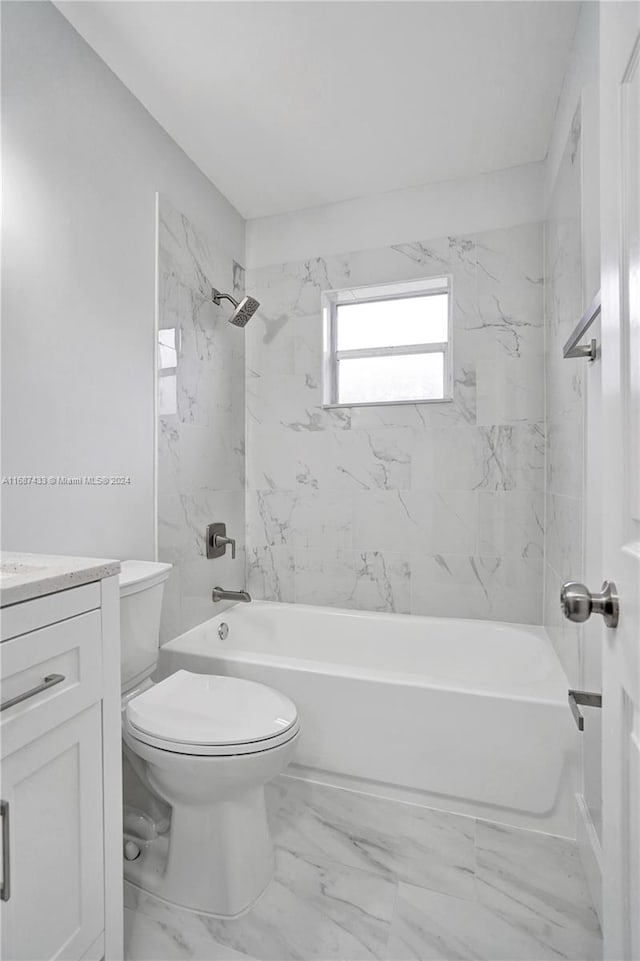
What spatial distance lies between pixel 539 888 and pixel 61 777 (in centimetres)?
132

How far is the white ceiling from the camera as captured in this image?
1.54 meters

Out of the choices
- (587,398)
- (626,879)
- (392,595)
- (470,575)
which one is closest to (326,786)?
(392,595)

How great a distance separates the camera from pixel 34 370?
1.44 meters

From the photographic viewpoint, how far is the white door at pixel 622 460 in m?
0.58

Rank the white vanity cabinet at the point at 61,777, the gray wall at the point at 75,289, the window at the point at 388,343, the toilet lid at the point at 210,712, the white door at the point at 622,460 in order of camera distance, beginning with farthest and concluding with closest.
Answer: the window at the point at 388,343 < the gray wall at the point at 75,289 < the toilet lid at the point at 210,712 < the white vanity cabinet at the point at 61,777 < the white door at the point at 622,460

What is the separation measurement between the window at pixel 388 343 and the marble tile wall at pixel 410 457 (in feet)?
0.23

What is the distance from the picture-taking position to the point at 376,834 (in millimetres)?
1563

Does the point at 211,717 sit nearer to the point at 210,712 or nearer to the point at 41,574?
the point at 210,712

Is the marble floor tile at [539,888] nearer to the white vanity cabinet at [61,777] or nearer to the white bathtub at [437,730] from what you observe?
the white bathtub at [437,730]

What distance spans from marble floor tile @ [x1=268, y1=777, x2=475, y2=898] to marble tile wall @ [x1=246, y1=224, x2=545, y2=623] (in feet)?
3.10

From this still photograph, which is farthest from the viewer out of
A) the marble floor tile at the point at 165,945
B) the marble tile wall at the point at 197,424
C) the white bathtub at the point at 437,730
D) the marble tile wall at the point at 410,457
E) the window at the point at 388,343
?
the window at the point at 388,343

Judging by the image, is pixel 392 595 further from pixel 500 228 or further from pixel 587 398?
pixel 500 228

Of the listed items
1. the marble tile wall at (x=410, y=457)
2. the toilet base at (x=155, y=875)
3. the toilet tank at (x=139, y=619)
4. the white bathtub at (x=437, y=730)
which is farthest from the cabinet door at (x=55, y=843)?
the marble tile wall at (x=410, y=457)

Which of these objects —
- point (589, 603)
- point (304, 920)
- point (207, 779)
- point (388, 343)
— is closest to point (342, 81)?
point (388, 343)
